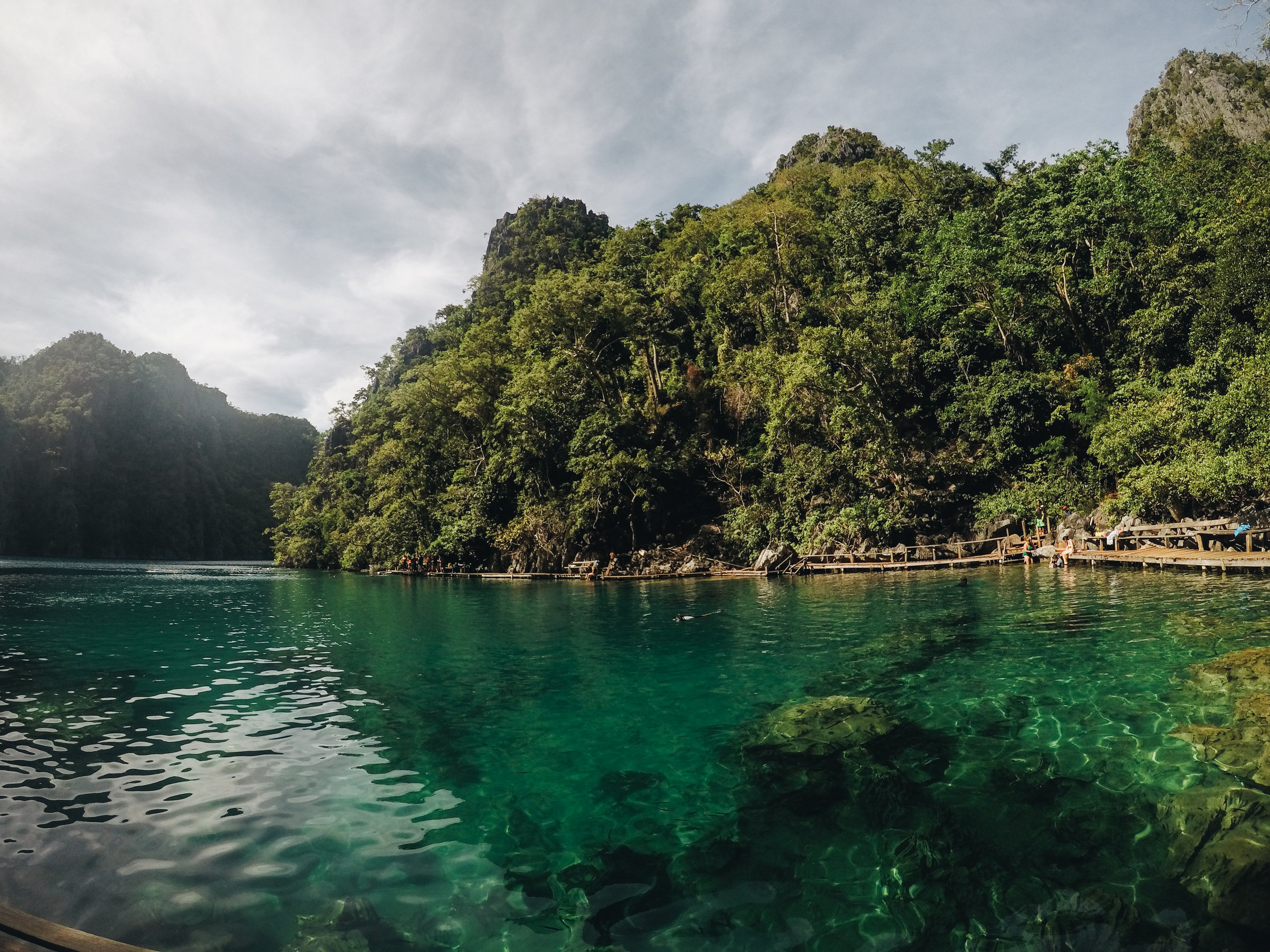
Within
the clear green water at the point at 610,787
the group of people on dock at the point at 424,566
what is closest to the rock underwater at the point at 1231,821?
the clear green water at the point at 610,787

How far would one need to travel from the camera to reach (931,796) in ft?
21.5

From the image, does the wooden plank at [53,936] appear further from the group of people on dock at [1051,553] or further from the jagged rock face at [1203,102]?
the jagged rock face at [1203,102]

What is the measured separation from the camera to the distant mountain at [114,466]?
392 ft

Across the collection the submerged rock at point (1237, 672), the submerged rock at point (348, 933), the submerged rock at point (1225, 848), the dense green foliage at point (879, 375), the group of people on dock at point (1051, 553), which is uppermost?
the dense green foliage at point (879, 375)

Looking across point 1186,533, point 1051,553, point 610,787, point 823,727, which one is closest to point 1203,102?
point 1051,553

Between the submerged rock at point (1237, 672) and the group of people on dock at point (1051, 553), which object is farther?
the group of people on dock at point (1051, 553)

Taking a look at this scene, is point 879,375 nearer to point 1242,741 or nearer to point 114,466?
point 1242,741

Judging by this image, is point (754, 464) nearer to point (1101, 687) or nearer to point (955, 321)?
point (955, 321)

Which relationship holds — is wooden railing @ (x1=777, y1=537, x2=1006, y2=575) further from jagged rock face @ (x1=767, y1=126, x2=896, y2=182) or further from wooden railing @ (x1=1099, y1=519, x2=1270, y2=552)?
jagged rock face @ (x1=767, y1=126, x2=896, y2=182)

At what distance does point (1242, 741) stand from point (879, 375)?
117 feet

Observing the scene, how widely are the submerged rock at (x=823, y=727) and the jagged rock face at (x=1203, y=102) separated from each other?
270 feet

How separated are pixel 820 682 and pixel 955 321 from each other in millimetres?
38828

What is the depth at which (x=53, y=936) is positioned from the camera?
3.44 m

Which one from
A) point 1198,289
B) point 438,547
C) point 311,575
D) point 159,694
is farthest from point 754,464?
point 311,575
